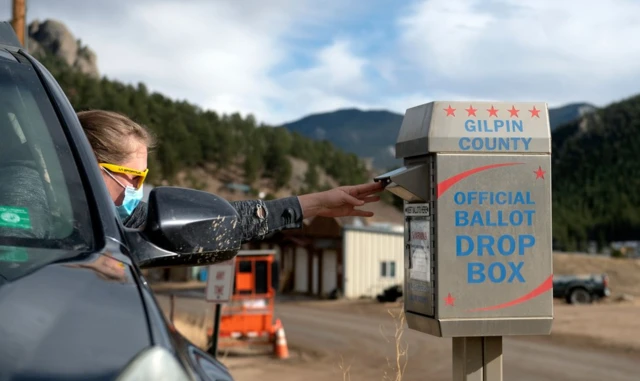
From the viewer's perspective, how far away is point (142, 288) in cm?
158

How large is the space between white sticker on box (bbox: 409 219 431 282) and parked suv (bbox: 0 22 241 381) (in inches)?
53.0

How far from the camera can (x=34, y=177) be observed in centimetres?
210

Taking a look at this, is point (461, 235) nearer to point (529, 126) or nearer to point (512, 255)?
point (512, 255)

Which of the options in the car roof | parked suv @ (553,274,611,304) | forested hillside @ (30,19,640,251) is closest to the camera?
the car roof

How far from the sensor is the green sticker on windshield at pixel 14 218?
1.90 metres

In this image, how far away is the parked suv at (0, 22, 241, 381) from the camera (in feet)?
4.42

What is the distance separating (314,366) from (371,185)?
561 inches

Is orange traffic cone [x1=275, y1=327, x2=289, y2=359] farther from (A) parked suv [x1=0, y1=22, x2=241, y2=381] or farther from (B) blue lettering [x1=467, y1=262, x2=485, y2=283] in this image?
(A) parked suv [x1=0, y1=22, x2=241, y2=381]

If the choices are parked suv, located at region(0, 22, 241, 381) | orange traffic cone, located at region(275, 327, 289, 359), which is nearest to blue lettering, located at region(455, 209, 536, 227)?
parked suv, located at region(0, 22, 241, 381)

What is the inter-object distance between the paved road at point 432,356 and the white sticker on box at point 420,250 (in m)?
10.2

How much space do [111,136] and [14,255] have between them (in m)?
1.19

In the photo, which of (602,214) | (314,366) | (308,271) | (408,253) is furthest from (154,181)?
(408,253)

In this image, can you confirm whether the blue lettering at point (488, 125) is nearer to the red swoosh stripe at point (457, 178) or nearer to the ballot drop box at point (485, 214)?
the ballot drop box at point (485, 214)

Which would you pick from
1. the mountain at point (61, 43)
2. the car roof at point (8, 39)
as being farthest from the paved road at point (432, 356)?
the mountain at point (61, 43)
